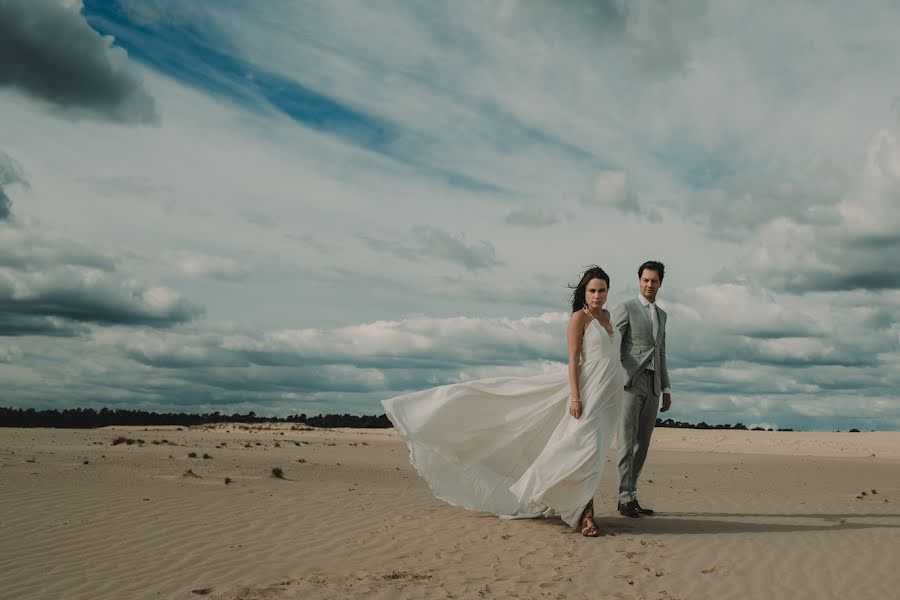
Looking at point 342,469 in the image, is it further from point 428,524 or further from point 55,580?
point 55,580

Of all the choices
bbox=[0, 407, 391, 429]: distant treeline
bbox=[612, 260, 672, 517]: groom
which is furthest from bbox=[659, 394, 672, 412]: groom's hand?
bbox=[0, 407, 391, 429]: distant treeline

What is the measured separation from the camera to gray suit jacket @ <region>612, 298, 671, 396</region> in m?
9.83

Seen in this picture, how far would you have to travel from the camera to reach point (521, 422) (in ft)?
31.4

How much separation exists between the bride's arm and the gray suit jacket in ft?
3.50

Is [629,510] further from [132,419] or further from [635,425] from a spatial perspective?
[132,419]

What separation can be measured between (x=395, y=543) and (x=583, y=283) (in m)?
3.63

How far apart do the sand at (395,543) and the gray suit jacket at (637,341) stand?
6.24 feet

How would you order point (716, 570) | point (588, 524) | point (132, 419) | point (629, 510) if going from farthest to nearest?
point (132, 419) < point (629, 510) < point (588, 524) < point (716, 570)

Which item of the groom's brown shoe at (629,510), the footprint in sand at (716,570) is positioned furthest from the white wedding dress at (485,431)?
the footprint in sand at (716,570)

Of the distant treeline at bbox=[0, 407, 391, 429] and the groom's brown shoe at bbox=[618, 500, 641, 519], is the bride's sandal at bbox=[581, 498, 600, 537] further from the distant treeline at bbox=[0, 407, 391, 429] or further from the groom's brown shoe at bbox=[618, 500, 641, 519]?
the distant treeline at bbox=[0, 407, 391, 429]

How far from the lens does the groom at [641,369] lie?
387 inches

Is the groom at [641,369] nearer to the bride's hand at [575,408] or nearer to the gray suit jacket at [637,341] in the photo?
the gray suit jacket at [637,341]

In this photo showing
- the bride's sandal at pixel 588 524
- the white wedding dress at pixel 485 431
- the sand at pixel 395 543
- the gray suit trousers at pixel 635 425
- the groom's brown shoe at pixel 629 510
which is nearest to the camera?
the sand at pixel 395 543

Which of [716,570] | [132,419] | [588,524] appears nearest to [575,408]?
[588,524]
